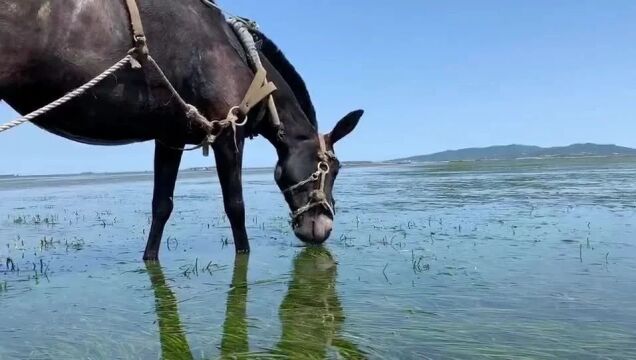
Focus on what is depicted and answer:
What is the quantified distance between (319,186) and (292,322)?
7.61ft

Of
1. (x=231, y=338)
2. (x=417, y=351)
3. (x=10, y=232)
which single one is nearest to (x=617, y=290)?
(x=417, y=351)

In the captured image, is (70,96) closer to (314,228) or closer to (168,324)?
(168,324)

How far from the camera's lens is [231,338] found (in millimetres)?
3693

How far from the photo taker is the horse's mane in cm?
645

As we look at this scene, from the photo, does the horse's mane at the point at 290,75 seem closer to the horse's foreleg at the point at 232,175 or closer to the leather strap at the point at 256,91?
the leather strap at the point at 256,91

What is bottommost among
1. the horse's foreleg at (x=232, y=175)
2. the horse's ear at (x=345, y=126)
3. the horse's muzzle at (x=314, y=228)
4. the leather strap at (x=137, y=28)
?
the horse's muzzle at (x=314, y=228)

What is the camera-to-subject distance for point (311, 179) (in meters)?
6.12

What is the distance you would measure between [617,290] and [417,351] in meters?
2.34

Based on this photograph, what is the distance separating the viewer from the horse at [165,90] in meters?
3.91

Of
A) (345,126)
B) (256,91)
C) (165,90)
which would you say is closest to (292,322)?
(165,90)

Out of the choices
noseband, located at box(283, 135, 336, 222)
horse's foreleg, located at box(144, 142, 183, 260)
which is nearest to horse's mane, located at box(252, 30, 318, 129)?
noseband, located at box(283, 135, 336, 222)

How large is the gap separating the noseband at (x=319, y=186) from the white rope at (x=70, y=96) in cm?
246

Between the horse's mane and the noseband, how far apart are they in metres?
0.48

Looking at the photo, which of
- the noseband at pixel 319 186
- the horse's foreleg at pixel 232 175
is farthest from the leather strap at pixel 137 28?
the noseband at pixel 319 186
